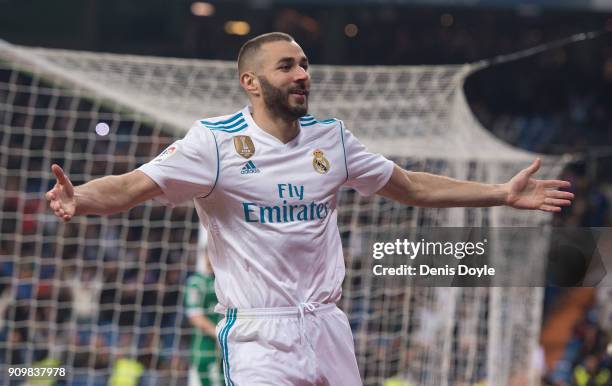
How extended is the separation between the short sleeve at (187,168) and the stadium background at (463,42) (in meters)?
8.58

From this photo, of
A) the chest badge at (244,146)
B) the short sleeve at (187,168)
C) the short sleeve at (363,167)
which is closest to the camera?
the short sleeve at (187,168)

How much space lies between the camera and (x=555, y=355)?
10.4m

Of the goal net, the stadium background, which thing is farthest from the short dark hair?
the stadium background

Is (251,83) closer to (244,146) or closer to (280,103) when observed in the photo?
(280,103)

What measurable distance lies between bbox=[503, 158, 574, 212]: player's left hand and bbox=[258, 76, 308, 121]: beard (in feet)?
2.70

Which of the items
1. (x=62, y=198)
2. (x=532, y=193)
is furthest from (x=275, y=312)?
(x=532, y=193)

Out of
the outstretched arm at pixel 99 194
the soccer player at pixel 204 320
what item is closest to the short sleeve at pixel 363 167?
the outstretched arm at pixel 99 194

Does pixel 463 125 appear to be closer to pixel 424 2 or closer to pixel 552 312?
pixel 552 312

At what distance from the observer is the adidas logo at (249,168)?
124 inches

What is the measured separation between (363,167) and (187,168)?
660mm

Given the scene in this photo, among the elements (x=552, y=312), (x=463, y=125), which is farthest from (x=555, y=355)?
(x=463, y=125)

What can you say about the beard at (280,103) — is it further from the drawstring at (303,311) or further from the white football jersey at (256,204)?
the drawstring at (303,311)

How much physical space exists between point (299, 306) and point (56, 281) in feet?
16.2

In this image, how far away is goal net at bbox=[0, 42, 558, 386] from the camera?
639cm
